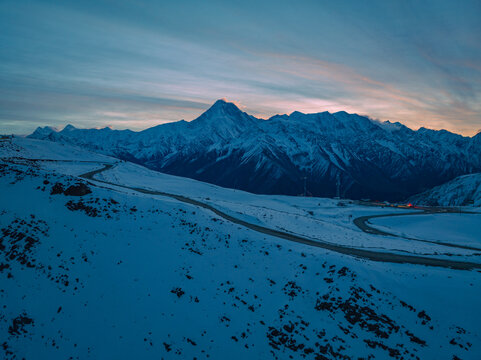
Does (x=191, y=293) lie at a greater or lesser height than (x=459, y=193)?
lesser

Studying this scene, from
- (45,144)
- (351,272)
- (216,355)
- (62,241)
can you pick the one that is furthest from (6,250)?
(45,144)

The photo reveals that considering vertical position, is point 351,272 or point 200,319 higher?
point 351,272

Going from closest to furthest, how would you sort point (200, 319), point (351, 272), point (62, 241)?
point (200, 319)
point (62, 241)
point (351, 272)

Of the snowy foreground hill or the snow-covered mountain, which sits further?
the snow-covered mountain

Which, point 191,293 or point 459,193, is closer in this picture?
point 191,293

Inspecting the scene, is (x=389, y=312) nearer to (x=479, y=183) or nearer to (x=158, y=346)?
(x=158, y=346)

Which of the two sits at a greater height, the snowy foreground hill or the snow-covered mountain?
the snow-covered mountain

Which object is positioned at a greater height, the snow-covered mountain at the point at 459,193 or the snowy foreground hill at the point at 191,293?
the snow-covered mountain at the point at 459,193

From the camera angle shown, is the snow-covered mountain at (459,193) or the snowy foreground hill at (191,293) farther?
the snow-covered mountain at (459,193)
